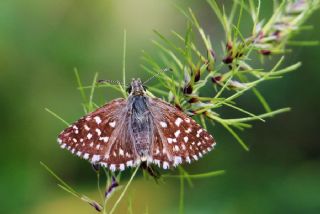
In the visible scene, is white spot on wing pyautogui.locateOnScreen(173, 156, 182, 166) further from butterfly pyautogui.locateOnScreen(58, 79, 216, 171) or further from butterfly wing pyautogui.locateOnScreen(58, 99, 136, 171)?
butterfly wing pyautogui.locateOnScreen(58, 99, 136, 171)

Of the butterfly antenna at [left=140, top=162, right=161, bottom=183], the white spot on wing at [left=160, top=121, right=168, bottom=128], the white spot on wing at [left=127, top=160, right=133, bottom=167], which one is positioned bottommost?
the white spot on wing at [left=160, top=121, right=168, bottom=128]

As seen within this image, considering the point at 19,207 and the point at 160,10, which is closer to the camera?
the point at 19,207

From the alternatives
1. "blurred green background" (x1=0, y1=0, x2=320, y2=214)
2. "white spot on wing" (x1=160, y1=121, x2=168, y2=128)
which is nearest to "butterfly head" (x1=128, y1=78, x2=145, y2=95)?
"white spot on wing" (x1=160, y1=121, x2=168, y2=128)

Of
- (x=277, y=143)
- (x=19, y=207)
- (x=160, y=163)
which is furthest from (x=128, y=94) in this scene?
(x=277, y=143)

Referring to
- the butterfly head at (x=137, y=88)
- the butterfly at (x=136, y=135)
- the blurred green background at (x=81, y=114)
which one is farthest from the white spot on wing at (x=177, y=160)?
the blurred green background at (x=81, y=114)

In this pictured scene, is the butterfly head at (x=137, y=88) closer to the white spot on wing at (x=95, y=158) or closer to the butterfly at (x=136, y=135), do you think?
the butterfly at (x=136, y=135)

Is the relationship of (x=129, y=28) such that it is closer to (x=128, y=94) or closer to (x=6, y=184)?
(x=6, y=184)

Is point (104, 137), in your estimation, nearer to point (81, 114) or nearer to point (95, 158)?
point (95, 158)
